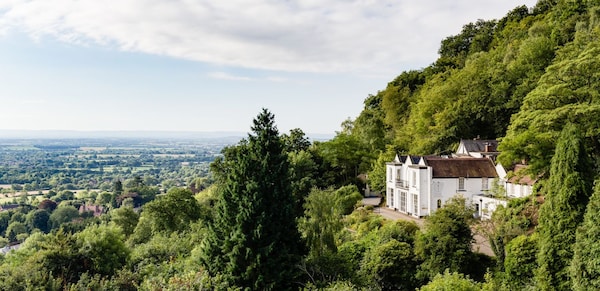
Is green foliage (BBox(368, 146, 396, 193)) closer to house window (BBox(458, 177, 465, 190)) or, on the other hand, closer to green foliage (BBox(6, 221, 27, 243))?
house window (BBox(458, 177, 465, 190))

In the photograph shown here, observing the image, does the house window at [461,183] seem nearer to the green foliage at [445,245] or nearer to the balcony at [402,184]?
the balcony at [402,184]

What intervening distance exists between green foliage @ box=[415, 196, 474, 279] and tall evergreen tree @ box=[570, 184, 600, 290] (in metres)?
3.89

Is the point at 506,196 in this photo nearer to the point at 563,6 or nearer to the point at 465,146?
the point at 465,146

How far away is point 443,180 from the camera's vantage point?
26922mm

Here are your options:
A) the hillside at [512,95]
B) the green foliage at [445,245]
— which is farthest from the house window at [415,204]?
the green foliage at [445,245]

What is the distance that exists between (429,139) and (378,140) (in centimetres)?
756

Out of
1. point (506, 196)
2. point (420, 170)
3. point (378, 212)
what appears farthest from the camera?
point (378, 212)

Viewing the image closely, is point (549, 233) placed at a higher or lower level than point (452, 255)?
higher

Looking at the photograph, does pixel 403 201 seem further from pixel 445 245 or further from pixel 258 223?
pixel 258 223

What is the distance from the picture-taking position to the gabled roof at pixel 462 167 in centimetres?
2680

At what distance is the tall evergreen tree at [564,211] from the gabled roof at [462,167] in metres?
11.9

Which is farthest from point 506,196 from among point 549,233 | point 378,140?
point 378,140

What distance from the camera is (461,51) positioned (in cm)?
6119

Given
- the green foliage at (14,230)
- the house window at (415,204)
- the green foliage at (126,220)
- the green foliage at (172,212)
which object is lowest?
the green foliage at (14,230)
